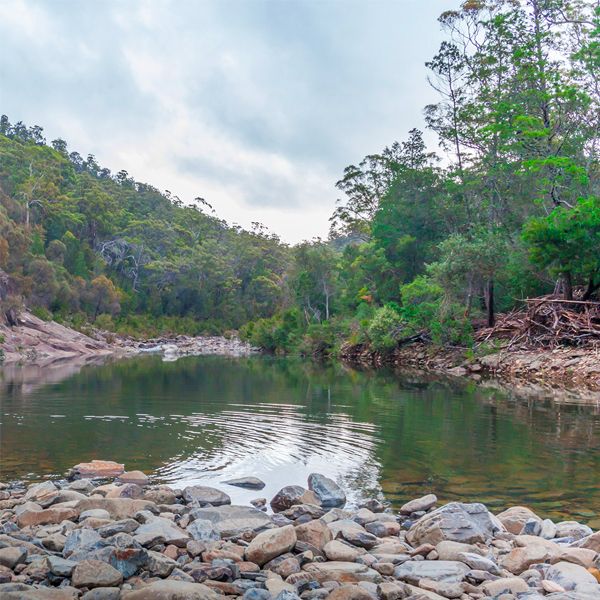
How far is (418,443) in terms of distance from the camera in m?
10.8

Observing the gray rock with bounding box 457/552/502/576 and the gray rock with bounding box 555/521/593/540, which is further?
the gray rock with bounding box 555/521/593/540

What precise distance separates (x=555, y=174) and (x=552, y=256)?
3.71 m

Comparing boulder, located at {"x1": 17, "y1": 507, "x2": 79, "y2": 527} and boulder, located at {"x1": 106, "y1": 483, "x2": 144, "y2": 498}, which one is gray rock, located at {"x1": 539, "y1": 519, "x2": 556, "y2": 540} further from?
boulder, located at {"x1": 17, "y1": 507, "x2": 79, "y2": 527}

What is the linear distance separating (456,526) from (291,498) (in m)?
2.11

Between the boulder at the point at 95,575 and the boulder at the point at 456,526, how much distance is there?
2613mm

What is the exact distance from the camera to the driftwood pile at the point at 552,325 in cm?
2281

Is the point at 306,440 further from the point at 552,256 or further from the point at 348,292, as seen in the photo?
the point at 348,292

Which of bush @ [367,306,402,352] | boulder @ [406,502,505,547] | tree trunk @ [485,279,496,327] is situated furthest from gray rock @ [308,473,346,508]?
bush @ [367,306,402,352]

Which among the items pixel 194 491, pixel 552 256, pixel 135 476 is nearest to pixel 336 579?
pixel 194 491

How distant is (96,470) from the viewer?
26.8 feet

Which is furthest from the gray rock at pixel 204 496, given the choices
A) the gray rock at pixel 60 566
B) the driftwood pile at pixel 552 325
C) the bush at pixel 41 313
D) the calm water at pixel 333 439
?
the bush at pixel 41 313

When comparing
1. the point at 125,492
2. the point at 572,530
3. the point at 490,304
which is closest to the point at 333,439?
the point at 125,492

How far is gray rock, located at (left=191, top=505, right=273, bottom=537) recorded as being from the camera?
5685 mm

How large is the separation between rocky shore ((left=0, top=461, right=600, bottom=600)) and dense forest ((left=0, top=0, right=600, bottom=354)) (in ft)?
60.2
